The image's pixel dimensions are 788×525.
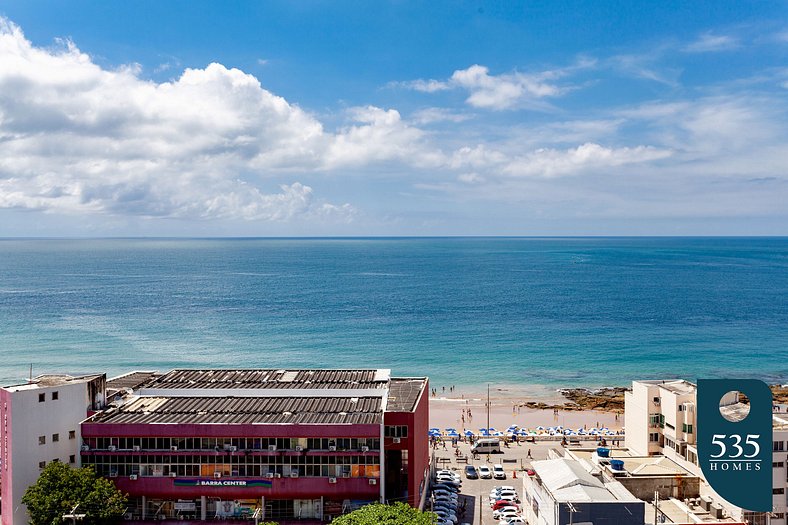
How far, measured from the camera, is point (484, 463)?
203 ft

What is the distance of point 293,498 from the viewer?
44.2 metres

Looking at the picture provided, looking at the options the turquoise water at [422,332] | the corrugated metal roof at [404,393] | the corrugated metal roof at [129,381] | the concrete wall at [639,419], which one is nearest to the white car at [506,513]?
the corrugated metal roof at [404,393]

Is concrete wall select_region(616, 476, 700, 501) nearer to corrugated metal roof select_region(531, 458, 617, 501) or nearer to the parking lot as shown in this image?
corrugated metal roof select_region(531, 458, 617, 501)

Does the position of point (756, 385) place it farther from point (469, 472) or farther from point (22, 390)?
point (22, 390)

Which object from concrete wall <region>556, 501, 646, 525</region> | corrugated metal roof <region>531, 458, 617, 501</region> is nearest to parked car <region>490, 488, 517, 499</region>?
corrugated metal roof <region>531, 458, 617, 501</region>

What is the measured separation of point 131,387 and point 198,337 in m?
75.9

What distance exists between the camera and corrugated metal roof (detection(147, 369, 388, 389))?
5347 centimetres

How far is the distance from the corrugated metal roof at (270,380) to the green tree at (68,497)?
1206 cm

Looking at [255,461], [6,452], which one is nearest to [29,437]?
[6,452]

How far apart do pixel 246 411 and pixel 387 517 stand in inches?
635

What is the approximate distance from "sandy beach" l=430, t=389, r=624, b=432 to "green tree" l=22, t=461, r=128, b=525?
141 ft

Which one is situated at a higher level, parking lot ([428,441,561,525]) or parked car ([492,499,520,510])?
parked car ([492,499,520,510])

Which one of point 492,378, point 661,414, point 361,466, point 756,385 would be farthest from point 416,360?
point 756,385

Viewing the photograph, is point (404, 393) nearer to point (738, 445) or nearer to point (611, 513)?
point (611, 513)
